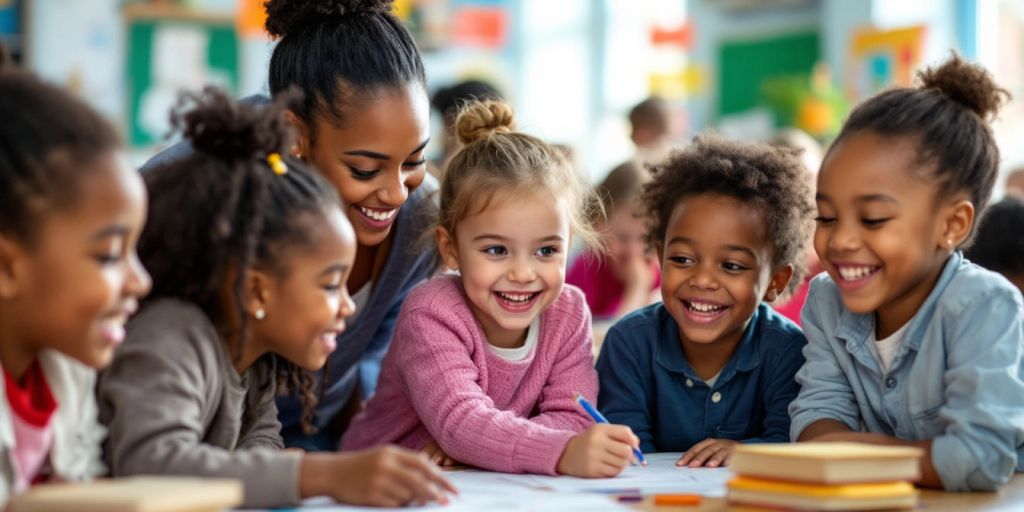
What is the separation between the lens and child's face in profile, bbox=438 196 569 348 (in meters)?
1.69

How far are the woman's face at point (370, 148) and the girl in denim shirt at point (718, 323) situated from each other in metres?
0.41

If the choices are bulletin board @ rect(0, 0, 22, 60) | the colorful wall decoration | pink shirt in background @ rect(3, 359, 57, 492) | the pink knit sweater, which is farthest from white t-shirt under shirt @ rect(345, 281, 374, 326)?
bulletin board @ rect(0, 0, 22, 60)

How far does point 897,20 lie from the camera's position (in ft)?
16.2

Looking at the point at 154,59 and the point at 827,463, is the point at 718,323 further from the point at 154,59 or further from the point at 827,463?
the point at 154,59

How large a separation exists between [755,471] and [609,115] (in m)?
6.10

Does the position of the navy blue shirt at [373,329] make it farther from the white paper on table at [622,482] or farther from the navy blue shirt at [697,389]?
the white paper on table at [622,482]

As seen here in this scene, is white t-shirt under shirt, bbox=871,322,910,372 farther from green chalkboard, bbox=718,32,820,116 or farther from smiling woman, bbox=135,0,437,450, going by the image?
green chalkboard, bbox=718,32,820,116

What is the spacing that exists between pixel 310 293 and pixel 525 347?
527 millimetres

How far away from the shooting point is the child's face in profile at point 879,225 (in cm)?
144

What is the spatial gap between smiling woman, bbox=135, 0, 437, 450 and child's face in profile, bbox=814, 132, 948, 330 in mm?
627

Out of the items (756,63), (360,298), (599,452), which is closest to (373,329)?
(360,298)

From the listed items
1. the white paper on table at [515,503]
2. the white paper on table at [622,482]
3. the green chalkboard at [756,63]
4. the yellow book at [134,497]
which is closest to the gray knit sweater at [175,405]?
the white paper on table at [515,503]

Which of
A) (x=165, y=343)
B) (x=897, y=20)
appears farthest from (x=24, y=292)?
(x=897, y=20)

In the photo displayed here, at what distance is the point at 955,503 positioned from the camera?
1.25m
